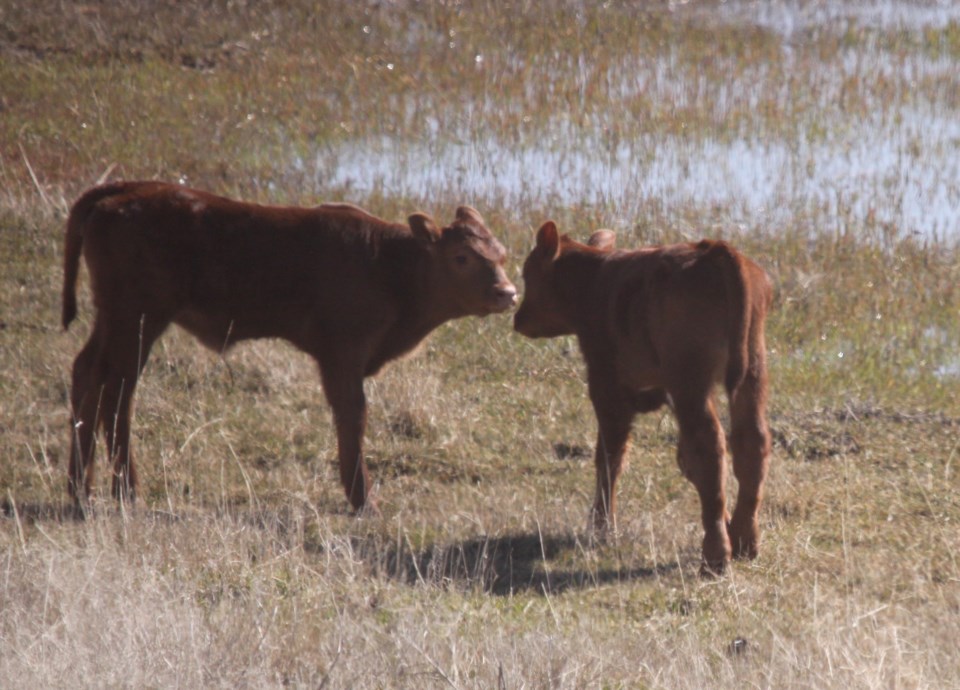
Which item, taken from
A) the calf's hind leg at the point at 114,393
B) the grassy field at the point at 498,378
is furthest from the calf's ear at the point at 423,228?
the calf's hind leg at the point at 114,393

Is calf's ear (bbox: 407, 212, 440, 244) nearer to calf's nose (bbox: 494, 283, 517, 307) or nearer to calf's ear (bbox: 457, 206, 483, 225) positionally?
calf's ear (bbox: 457, 206, 483, 225)

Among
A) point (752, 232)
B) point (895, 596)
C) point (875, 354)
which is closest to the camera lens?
point (895, 596)

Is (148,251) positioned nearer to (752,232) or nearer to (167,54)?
(752,232)

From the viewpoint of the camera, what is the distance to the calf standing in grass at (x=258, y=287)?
23.2 ft

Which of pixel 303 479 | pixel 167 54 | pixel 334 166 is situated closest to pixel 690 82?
pixel 334 166

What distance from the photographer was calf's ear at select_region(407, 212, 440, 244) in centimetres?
763

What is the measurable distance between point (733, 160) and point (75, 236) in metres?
8.36

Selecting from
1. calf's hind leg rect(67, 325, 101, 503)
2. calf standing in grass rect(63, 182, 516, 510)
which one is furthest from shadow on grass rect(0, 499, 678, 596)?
calf standing in grass rect(63, 182, 516, 510)

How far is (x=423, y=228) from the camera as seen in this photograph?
25.1 ft

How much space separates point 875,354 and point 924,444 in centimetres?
169

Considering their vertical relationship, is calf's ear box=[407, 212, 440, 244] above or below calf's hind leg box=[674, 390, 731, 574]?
above

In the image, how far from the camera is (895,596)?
611 cm

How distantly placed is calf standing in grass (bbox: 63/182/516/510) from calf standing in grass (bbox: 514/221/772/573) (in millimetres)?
812

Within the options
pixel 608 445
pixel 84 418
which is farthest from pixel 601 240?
pixel 84 418
